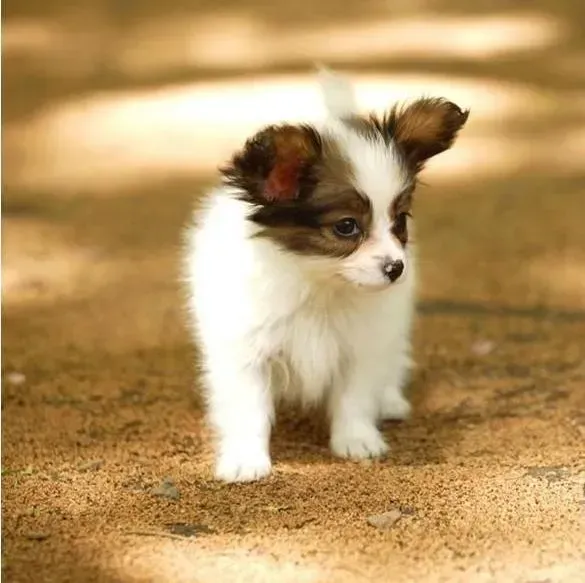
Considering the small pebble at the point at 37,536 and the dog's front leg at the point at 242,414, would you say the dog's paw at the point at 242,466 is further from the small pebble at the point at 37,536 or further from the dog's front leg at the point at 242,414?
the small pebble at the point at 37,536

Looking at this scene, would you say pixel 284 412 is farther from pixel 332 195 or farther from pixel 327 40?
pixel 327 40

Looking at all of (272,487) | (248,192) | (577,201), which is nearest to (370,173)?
(248,192)

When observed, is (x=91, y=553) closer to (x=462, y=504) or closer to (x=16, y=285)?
(x=462, y=504)

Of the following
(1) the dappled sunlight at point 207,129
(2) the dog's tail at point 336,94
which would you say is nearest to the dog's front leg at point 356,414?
(2) the dog's tail at point 336,94

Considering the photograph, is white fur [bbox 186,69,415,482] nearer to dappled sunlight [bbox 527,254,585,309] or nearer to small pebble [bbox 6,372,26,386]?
small pebble [bbox 6,372,26,386]

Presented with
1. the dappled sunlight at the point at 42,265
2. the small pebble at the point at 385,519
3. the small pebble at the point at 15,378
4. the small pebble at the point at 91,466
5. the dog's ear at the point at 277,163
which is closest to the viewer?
the small pebble at the point at 385,519
